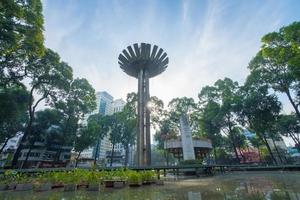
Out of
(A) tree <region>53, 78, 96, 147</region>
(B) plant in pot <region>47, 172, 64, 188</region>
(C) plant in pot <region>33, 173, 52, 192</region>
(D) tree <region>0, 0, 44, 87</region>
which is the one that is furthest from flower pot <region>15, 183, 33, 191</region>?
(A) tree <region>53, 78, 96, 147</region>

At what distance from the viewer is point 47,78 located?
23625 millimetres

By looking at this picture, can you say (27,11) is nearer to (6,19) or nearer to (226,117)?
(6,19)

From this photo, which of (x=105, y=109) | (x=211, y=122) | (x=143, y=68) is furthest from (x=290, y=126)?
(x=105, y=109)

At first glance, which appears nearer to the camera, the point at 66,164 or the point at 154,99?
the point at 154,99

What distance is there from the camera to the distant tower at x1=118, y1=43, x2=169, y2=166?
993 inches

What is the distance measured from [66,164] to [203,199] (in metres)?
52.9

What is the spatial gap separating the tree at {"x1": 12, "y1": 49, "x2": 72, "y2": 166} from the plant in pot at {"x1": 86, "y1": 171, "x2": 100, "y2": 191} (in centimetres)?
1793

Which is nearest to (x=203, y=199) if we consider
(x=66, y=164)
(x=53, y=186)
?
(x=53, y=186)

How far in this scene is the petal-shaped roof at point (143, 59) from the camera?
92.5 feet

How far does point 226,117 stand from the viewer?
3622 centimetres

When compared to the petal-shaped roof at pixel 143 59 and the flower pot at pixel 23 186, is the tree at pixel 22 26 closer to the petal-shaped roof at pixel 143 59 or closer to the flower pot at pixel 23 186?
the flower pot at pixel 23 186

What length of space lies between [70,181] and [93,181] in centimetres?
123

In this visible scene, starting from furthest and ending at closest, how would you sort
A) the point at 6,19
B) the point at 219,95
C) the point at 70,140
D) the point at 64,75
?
the point at 219,95 < the point at 70,140 < the point at 64,75 < the point at 6,19

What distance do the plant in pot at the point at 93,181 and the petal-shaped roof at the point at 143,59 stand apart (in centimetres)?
2149
